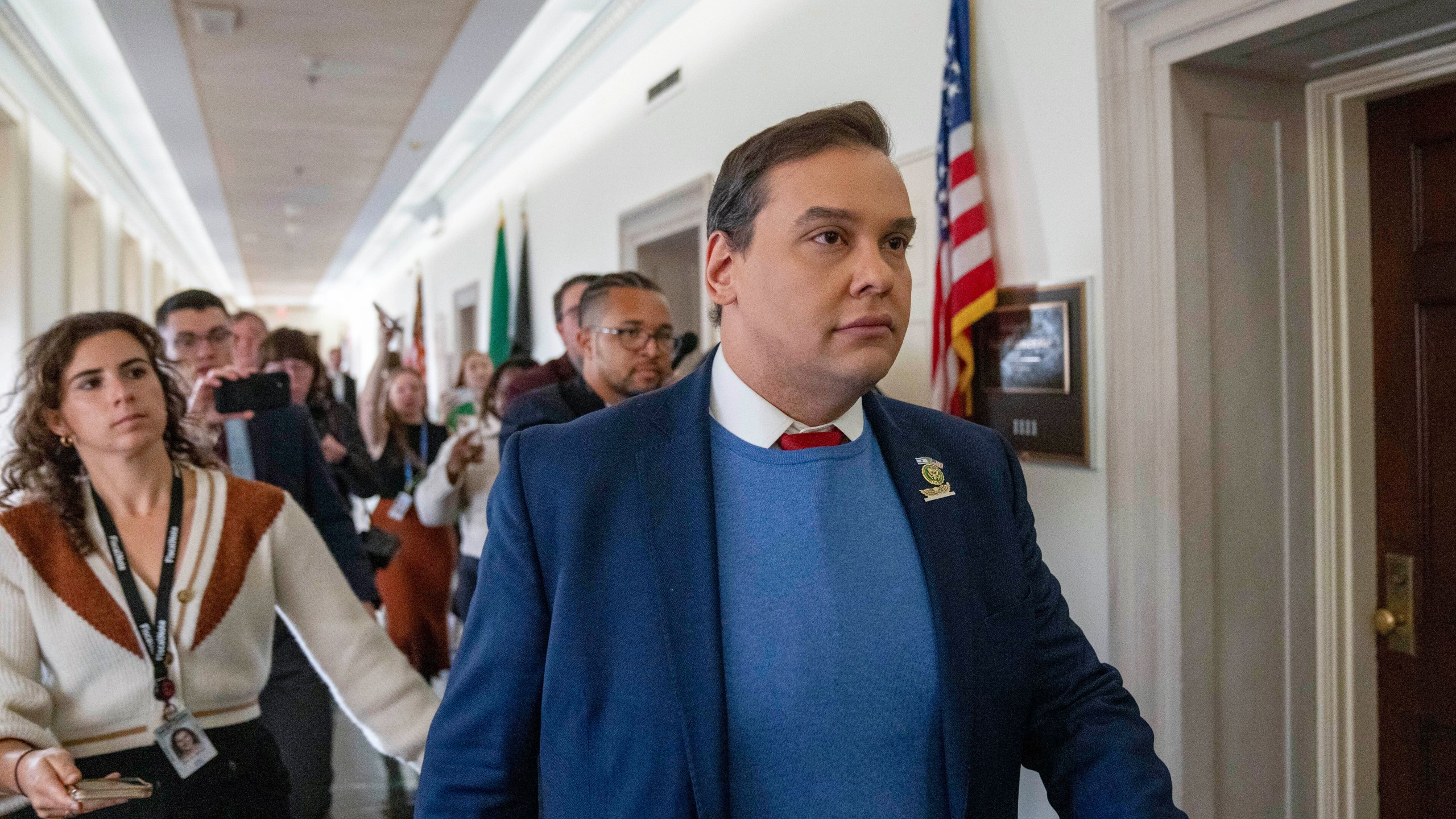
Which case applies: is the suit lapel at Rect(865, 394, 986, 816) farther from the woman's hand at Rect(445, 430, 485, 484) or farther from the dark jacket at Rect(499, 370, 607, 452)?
the woman's hand at Rect(445, 430, 485, 484)

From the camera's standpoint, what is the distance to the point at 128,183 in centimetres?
1048

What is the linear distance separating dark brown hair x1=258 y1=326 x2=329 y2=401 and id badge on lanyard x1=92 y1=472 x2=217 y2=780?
2.66m

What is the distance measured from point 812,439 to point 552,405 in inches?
66.0

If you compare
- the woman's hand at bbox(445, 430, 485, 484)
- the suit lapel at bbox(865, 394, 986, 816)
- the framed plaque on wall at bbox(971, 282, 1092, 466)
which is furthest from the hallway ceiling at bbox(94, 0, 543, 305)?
the suit lapel at bbox(865, 394, 986, 816)

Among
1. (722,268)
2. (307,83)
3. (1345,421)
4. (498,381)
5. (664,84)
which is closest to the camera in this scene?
(722,268)

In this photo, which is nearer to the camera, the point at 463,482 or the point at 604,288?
the point at 604,288

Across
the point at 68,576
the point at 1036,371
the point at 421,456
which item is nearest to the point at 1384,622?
the point at 1036,371

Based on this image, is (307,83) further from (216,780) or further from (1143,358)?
(1143,358)

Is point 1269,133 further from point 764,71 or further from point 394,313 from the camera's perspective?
point 394,313

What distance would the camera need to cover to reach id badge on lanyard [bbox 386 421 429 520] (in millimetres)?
4645

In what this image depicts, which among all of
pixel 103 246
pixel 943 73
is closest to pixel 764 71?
pixel 943 73

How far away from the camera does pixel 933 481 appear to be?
1426 millimetres

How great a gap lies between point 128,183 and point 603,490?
11279 millimetres

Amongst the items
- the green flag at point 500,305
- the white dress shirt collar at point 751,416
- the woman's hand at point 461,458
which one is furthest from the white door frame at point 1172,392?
the green flag at point 500,305
